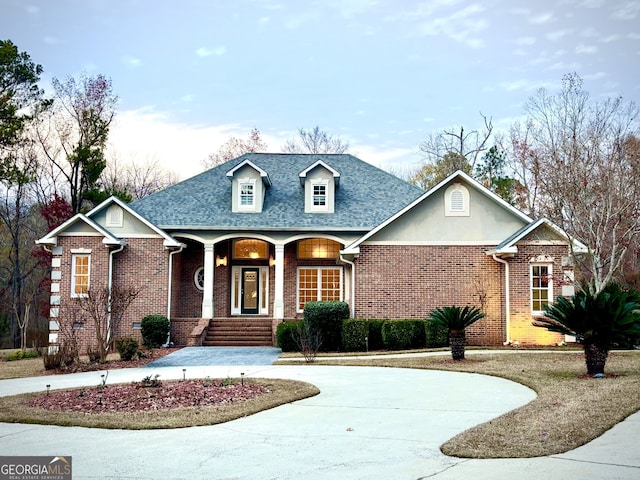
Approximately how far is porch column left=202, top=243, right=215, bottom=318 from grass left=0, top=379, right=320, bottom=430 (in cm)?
1324

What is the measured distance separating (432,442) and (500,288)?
1531 centimetres

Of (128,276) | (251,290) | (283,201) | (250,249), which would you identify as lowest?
(251,290)

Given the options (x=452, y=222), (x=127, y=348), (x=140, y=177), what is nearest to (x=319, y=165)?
(x=452, y=222)

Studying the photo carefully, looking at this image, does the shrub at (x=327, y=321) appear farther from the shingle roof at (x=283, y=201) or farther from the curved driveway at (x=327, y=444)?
the curved driveway at (x=327, y=444)

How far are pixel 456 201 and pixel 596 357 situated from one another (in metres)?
10.4

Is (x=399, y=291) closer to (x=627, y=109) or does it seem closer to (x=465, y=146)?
(x=627, y=109)

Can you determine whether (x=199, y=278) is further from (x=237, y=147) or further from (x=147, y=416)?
(x=237, y=147)

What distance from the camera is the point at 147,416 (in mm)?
8695

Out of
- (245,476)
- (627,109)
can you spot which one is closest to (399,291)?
(627,109)

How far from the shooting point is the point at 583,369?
13.4 metres

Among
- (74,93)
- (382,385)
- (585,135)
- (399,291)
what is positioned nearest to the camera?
(382,385)

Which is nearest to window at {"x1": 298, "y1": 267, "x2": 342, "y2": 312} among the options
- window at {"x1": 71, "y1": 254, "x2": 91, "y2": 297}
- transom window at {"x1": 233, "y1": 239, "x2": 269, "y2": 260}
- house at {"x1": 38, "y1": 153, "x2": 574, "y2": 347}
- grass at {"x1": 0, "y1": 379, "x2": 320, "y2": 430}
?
house at {"x1": 38, "y1": 153, "x2": 574, "y2": 347}

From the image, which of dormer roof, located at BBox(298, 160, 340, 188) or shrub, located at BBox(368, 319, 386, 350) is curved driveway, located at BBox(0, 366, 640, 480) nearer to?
shrub, located at BBox(368, 319, 386, 350)

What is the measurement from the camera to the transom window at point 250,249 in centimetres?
2612
